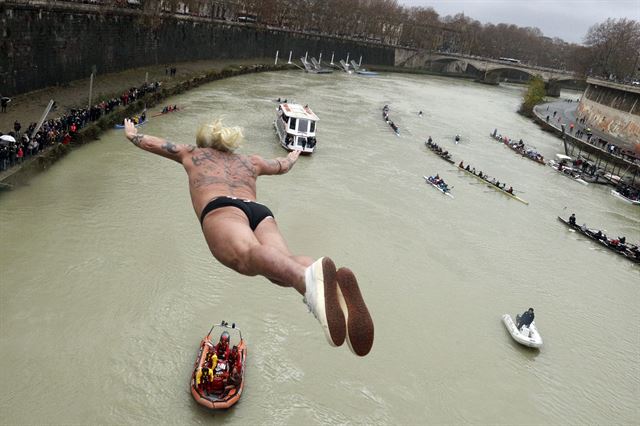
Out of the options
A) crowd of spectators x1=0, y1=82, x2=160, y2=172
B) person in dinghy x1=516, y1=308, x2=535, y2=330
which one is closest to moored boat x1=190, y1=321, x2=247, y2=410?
person in dinghy x1=516, y1=308, x2=535, y2=330

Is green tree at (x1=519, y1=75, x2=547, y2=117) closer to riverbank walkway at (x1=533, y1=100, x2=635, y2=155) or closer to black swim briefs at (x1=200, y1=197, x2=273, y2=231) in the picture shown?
riverbank walkway at (x1=533, y1=100, x2=635, y2=155)

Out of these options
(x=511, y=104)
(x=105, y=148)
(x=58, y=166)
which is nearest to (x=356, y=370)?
(x=58, y=166)

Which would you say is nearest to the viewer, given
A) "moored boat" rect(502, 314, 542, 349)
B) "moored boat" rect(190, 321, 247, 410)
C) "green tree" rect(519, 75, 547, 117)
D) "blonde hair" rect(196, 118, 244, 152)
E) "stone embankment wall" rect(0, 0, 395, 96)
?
"blonde hair" rect(196, 118, 244, 152)

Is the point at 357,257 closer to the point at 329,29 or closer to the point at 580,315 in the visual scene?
the point at 580,315

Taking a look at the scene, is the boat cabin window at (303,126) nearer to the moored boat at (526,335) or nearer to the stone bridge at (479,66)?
the moored boat at (526,335)

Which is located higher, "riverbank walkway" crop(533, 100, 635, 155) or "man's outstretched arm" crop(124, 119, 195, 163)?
"man's outstretched arm" crop(124, 119, 195, 163)

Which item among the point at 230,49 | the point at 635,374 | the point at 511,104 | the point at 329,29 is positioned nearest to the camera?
the point at 635,374

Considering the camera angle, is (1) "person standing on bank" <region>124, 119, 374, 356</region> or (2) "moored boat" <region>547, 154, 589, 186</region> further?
(2) "moored boat" <region>547, 154, 589, 186</region>
